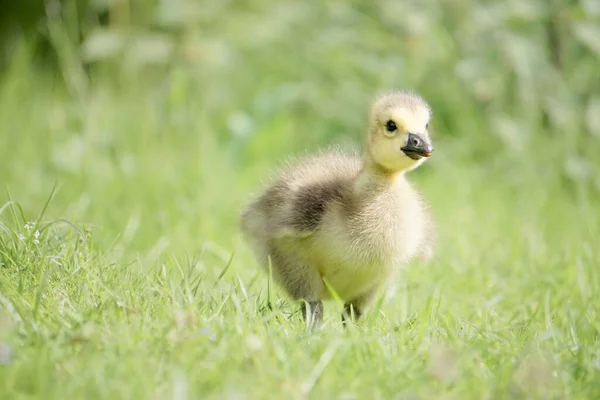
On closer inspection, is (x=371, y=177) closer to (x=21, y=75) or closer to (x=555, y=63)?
(x=555, y=63)

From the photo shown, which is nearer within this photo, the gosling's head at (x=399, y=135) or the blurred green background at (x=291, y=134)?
the gosling's head at (x=399, y=135)

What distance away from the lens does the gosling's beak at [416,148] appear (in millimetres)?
3230

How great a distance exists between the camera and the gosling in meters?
3.23

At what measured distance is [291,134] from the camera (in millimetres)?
6133

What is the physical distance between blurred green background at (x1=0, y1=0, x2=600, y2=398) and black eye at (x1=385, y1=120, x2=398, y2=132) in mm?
650

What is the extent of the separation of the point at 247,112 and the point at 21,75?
1603 mm

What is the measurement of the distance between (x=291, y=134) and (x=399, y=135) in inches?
113

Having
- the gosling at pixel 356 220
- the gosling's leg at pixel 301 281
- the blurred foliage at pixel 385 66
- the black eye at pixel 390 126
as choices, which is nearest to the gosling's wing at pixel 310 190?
the gosling at pixel 356 220

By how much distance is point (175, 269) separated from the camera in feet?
11.1

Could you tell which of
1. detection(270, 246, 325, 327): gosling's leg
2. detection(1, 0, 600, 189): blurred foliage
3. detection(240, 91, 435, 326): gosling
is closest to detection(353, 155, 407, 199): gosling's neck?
detection(240, 91, 435, 326): gosling

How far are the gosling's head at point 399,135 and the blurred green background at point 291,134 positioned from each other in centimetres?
54

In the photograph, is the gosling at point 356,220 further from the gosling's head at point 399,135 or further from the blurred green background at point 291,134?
the blurred green background at point 291,134

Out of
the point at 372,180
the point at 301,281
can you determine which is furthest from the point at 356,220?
the point at 301,281

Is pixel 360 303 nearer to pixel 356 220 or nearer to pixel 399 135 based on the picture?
pixel 356 220
